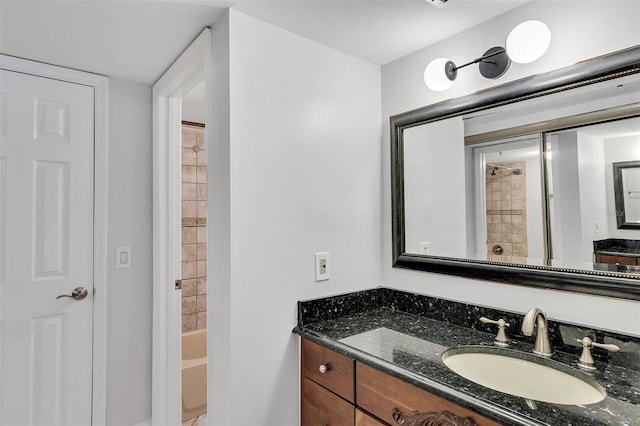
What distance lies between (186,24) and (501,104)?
4.36ft

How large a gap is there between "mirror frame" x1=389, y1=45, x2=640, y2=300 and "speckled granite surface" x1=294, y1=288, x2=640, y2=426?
0.14 meters

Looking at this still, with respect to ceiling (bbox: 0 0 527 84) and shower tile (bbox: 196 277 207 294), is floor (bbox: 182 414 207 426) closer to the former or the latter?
shower tile (bbox: 196 277 207 294)

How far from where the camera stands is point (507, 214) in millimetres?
1429

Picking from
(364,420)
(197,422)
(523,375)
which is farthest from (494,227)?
(197,422)

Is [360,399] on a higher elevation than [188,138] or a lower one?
lower

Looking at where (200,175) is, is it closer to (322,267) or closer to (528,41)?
(322,267)

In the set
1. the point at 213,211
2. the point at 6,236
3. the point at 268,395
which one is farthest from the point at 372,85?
the point at 6,236

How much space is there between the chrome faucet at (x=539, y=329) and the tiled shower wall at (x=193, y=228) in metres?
2.72

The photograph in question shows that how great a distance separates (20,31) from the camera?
1519mm

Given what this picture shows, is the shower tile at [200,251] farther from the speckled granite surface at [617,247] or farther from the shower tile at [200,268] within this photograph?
the speckled granite surface at [617,247]

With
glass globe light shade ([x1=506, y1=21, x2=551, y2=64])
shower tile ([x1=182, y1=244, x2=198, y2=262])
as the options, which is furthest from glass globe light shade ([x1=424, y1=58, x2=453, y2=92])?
shower tile ([x1=182, y1=244, x2=198, y2=262])

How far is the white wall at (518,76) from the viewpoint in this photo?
1135mm

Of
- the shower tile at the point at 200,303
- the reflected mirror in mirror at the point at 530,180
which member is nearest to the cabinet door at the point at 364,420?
the reflected mirror in mirror at the point at 530,180

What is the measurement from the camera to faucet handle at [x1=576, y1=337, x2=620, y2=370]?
1094mm
